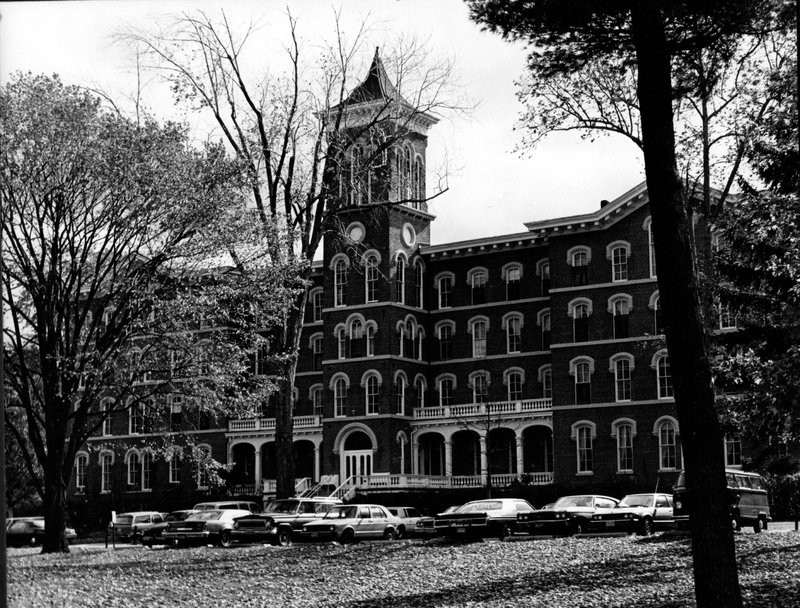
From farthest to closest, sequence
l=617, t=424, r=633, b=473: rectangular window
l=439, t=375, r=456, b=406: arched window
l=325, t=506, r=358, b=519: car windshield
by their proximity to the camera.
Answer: l=439, t=375, r=456, b=406: arched window
l=617, t=424, r=633, b=473: rectangular window
l=325, t=506, r=358, b=519: car windshield

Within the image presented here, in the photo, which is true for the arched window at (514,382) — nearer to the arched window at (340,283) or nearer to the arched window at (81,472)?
the arched window at (340,283)

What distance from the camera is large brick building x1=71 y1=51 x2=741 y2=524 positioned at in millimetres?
55719

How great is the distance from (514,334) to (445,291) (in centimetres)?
520

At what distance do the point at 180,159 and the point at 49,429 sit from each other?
28.2 ft

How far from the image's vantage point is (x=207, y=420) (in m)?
69.9

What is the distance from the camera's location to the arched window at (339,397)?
62.5 meters

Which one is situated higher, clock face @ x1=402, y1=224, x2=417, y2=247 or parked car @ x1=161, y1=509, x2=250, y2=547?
clock face @ x1=402, y1=224, x2=417, y2=247

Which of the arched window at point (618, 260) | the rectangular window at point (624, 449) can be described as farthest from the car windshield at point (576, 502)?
→ the arched window at point (618, 260)

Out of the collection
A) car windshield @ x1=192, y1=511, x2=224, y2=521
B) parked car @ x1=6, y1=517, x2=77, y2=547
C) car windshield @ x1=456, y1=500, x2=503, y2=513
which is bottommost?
parked car @ x1=6, y1=517, x2=77, y2=547

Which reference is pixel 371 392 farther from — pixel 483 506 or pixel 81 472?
pixel 483 506

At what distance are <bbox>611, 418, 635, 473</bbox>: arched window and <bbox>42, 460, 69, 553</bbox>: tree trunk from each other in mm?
30854

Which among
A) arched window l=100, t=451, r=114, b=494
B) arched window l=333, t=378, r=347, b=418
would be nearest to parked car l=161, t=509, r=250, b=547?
arched window l=333, t=378, r=347, b=418

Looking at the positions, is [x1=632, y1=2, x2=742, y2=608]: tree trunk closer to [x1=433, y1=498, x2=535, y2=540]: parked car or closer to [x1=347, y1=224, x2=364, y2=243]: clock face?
[x1=433, y1=498, x2=535, y2=540]: parked car

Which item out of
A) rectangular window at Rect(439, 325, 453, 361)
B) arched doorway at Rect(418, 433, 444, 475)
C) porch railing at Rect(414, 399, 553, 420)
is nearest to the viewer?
porch railing at Rect(414, 399, 553, 420)
